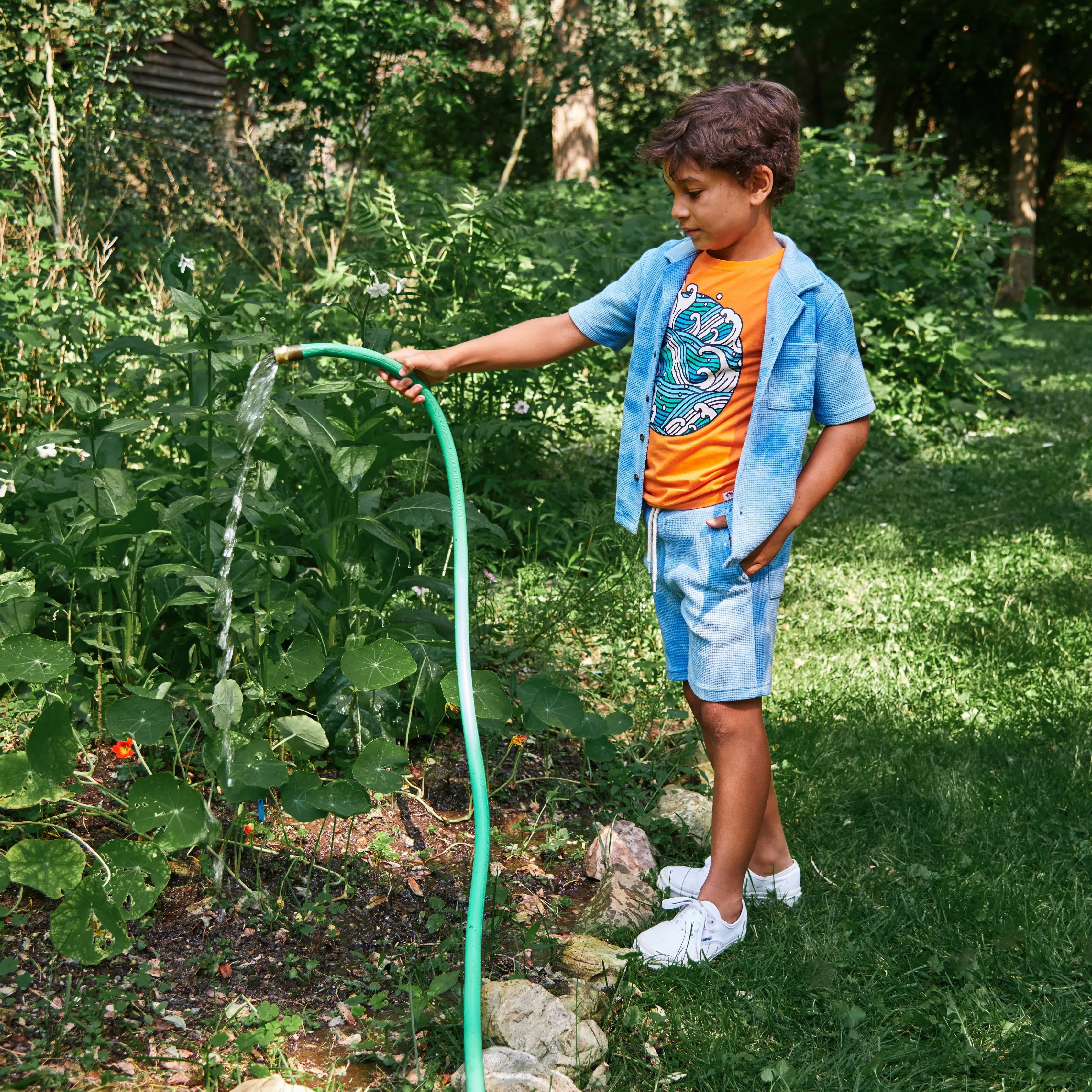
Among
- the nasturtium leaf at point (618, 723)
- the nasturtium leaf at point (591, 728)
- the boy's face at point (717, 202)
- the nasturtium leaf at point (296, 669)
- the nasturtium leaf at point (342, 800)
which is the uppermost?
the boy's face at point (717, 202)

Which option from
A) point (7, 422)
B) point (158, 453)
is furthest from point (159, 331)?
point (158, 453)

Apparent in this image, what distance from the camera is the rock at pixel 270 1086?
1.56 m

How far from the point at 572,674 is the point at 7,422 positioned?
2.04 m

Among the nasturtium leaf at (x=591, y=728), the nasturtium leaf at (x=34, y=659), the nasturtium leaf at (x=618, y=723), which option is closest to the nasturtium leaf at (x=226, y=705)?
the nasturtium leaf at (x=34, y=659)

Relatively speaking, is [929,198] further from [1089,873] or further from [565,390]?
[1089,873]

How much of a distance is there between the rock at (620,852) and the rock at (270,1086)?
835 millimetres

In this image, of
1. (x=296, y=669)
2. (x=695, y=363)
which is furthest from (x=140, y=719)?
(x=695, y=363)

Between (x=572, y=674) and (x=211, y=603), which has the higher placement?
(x=211, y=603)

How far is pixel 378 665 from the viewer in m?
2.14

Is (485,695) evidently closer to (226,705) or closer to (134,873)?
(226,705)

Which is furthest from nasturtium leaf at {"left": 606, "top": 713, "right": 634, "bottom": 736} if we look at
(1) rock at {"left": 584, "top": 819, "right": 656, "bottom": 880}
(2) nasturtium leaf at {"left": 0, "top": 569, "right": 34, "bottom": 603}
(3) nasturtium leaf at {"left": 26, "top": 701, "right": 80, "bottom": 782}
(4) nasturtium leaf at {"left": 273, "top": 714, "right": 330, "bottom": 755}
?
(2) nasturtium leaf at {"left": 0, "top": 569, "right": 34, "bottom": 603}

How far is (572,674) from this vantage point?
3.05 m

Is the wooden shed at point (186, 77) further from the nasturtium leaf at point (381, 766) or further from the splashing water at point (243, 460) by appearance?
the nasturtium leaf at point (381, 766)

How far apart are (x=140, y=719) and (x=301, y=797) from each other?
338 mm
